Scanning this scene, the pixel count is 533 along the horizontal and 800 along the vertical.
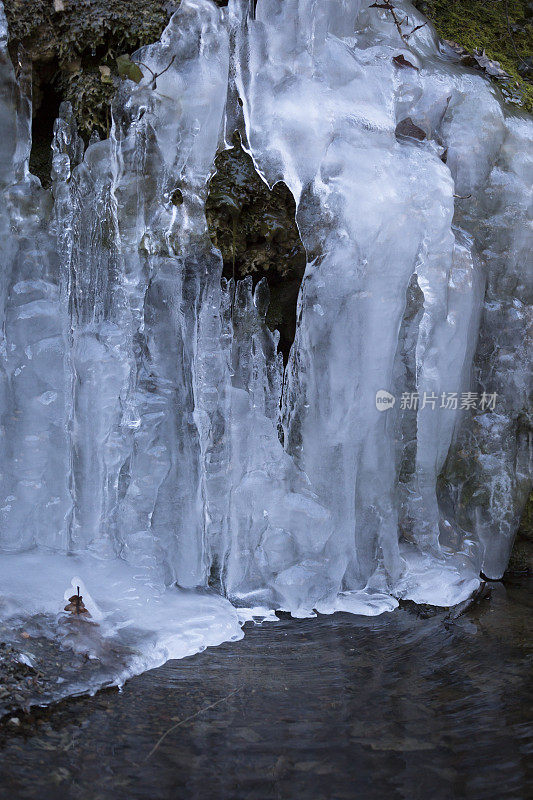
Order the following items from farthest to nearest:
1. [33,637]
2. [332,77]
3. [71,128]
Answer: [71,128]
[332,77]
[33,637]

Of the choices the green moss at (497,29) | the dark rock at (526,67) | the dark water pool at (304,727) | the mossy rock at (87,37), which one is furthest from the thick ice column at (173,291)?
the dark rock at (526,67)

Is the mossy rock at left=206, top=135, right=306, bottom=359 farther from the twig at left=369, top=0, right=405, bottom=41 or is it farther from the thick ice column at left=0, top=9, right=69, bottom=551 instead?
the twig at left=369, top=0, right=405, bottom=41

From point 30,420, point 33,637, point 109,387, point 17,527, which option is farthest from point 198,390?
point 33,637

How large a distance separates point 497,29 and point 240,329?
2046mm

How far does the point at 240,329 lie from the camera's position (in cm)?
327

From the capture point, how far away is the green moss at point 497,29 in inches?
141

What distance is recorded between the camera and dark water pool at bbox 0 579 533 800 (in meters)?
1.73

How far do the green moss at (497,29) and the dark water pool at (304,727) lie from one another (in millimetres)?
2431

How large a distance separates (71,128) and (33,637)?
196cm

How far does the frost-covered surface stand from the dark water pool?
1.49 feet

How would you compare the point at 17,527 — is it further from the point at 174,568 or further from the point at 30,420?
the point at 174,568

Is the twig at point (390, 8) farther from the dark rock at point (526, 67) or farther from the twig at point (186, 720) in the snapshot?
the twig at point (186, 720)

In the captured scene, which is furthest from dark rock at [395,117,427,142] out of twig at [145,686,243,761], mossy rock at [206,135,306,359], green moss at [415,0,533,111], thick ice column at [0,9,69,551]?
twig at [145,686,243,761]

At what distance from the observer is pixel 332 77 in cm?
294
